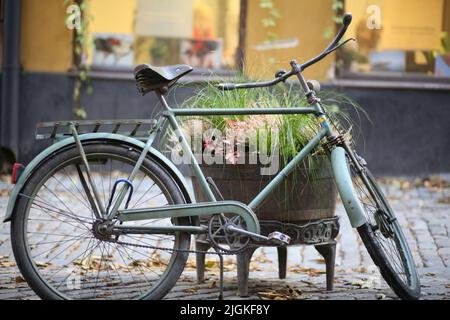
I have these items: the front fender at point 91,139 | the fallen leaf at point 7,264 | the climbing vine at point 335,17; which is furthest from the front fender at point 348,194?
the climbing vine at point 335,17

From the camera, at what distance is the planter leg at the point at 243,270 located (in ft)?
14.7

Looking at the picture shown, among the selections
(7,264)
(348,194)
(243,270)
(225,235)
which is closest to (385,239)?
(348,194)

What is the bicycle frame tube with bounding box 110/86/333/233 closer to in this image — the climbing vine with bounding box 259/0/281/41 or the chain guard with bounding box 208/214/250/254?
the chain guard with bounding box 208/214/250/254

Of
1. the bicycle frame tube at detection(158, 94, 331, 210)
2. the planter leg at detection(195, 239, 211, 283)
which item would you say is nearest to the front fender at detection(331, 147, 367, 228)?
the bicycle frame tube at detection(158, 94, 331, 210)

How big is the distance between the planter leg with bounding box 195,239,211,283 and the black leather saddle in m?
0.90

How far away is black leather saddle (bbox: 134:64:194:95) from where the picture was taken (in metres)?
4.11

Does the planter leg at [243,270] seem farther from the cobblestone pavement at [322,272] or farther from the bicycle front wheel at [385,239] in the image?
the bicycle front wheel at [385,239]

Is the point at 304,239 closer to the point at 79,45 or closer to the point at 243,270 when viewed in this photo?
the point at 243,270

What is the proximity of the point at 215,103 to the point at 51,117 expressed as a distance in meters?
5.14

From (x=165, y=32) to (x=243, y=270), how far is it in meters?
5.41

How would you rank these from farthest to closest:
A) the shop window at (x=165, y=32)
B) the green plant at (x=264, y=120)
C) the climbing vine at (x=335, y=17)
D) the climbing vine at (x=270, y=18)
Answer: the shop window at (x=165, y=32)
the climbing vine at (x=270, y=18)
the climbing vine at (x=335, y=17)
the green plant at (x=264, y=120)

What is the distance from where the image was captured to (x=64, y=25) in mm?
9211

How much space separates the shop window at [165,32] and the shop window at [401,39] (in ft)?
4.42
